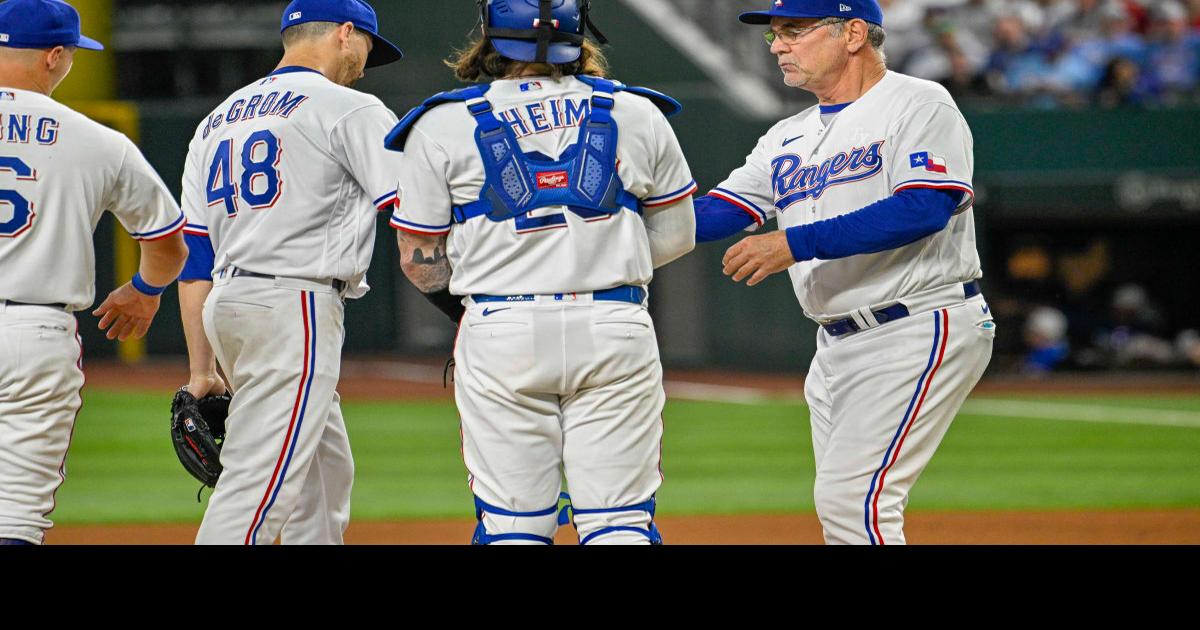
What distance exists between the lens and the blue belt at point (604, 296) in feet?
11.0

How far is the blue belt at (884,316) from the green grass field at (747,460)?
3.54 metres

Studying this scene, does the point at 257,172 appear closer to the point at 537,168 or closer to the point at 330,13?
the point at 330,13

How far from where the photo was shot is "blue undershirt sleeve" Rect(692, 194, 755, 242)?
421cm

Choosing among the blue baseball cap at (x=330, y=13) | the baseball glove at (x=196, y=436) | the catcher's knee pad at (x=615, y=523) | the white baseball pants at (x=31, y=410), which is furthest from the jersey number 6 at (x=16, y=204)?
the catcher's knee pad at (x=615, y=523)

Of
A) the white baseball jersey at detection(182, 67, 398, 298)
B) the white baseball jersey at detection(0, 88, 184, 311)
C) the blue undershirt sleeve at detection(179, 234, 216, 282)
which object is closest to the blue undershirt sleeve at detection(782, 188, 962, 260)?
the white baseball jersey at detection(182, 67, 398, 298)

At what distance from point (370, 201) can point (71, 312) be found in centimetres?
94

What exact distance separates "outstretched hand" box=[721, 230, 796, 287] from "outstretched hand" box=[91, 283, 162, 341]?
6.23 ft

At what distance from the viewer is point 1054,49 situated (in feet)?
52.2

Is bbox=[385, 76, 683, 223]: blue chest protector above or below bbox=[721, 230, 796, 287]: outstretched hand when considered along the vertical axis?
above

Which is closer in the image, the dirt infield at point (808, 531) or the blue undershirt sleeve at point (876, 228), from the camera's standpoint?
the blue undershirt sleeve at point (876, 228)

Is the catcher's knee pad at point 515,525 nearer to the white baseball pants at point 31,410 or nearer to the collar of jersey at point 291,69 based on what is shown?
the white baseball pants at point 31,410

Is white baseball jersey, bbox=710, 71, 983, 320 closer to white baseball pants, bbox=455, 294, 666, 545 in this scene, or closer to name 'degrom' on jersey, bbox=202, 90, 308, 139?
white baseball pants, bbox=455, 294, 666, 545

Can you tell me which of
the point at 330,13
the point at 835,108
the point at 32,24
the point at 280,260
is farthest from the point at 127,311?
the point at 835,108
